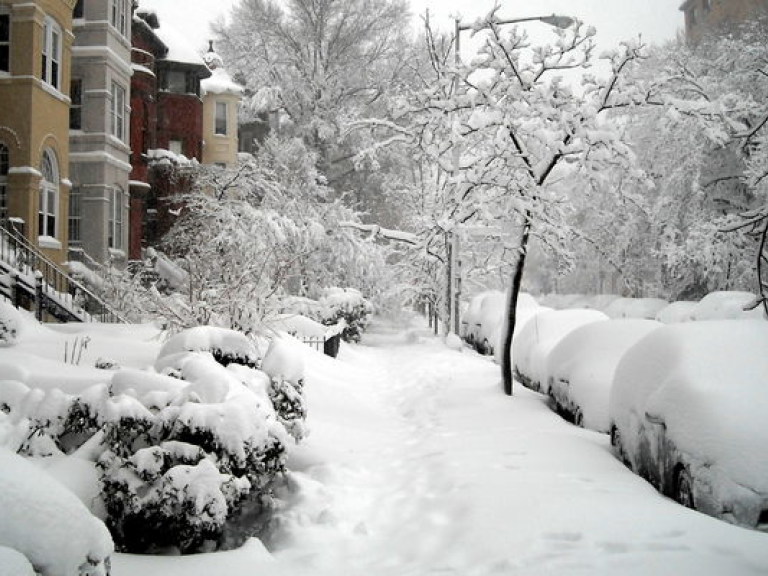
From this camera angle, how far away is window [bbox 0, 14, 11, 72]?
1656cm

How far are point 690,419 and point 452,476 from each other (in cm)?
227

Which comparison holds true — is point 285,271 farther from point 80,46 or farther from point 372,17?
point 372,17

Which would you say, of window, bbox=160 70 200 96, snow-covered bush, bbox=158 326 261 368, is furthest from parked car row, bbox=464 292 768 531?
window, bbox=160 70 200 96

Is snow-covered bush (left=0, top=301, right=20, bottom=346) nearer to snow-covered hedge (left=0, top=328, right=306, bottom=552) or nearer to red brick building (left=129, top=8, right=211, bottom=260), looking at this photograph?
snow-covered hedge (left=0, top=328, right=306, bottom=552)

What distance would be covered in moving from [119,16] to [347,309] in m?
12.4

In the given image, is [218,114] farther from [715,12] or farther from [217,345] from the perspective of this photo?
[715,12]

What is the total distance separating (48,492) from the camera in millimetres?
2707

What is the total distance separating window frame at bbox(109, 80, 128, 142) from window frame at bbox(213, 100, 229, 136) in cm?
1209

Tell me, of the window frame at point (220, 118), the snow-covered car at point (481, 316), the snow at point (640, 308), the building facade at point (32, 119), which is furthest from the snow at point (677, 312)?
the window frame at point (220, 118)

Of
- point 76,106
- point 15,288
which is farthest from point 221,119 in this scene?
point 15,288

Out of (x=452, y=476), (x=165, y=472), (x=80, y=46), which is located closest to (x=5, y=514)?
(x=165, y=472)

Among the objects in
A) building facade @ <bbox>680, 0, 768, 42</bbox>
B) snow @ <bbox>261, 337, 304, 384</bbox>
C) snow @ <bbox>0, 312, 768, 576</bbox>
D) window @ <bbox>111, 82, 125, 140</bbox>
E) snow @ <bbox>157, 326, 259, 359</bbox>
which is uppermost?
building facade @ <bbox>680, 0, 768, 42</bbox>

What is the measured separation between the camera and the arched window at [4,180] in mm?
16688

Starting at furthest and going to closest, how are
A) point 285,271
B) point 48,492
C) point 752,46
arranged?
point 752,46, point 285,271, point 48,492
